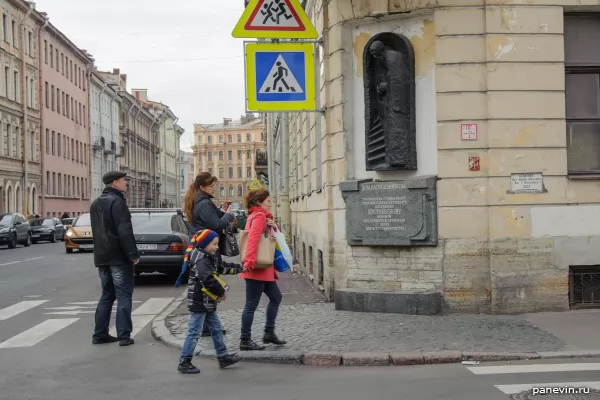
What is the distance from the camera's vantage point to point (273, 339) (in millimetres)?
8570

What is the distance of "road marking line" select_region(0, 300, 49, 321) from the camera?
1221 centimetres

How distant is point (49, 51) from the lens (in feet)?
211

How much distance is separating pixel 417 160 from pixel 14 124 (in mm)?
49995

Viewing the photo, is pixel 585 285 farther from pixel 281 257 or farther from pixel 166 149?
pixel 166 149

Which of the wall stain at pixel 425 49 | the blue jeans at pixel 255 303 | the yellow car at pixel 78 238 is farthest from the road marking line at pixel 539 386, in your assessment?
the yellow car at pixel 78 238

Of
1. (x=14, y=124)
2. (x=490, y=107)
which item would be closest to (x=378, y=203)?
(x=490, y=107)

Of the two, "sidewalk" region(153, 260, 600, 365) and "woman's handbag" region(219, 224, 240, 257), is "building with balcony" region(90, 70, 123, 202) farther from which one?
"woman's handbag" region(219, 224, 240, 257)

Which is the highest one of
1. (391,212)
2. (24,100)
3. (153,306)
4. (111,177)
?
(24,100)

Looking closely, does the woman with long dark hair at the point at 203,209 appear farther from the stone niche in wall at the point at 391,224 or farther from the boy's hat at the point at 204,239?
the stone niche in wall at the point at 391,224

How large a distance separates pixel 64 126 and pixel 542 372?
65218mm

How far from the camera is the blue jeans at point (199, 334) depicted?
7.69 m

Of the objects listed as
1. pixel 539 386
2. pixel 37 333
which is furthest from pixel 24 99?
pixel 539 386

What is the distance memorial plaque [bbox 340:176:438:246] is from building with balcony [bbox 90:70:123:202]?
229 feet

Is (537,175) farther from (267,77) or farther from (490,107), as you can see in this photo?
(267,77)
